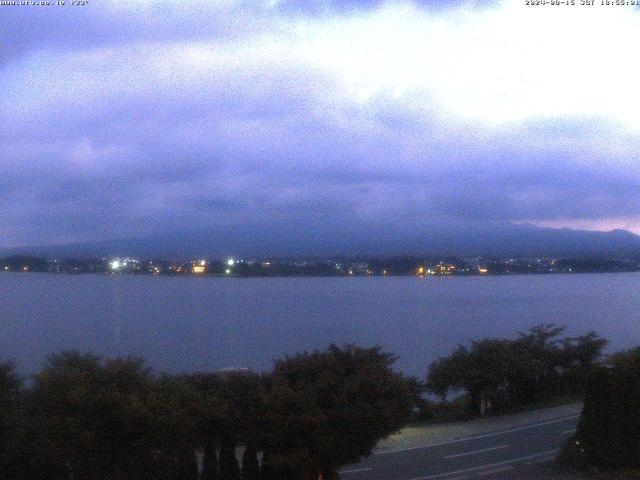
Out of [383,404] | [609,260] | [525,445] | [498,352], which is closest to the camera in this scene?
[383,404]

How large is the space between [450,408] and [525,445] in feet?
25.6

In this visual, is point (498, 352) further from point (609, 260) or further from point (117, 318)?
point (609, 260)

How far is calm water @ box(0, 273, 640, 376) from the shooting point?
3756 cm

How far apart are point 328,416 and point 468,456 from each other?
6210 millimetres

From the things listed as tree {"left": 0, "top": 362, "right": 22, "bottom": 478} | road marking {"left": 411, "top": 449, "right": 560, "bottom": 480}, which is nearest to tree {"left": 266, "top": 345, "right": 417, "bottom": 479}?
road marking {"left": 411, "top": 449, "right": 560, "bottom": 480}

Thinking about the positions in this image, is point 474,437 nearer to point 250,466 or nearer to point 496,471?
point 496,471

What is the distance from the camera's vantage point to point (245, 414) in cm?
1102

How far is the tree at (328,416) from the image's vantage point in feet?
34.5

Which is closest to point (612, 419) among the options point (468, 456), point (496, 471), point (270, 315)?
point (496, 471)

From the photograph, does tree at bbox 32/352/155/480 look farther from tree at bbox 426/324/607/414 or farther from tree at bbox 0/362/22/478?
tree at bbox 426/324/607/414

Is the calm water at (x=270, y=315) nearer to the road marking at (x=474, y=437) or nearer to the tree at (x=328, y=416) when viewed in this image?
the road marking at (x=474, y=437)

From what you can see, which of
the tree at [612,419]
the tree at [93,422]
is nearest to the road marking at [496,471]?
the tree at [612,419]

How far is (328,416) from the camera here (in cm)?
1066

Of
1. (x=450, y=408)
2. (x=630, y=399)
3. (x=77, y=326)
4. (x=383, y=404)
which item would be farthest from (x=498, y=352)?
(x=77, y=326)
